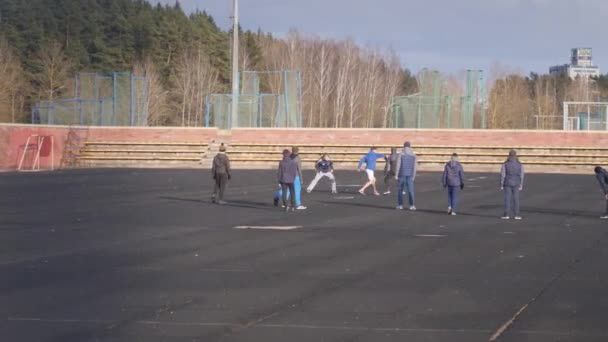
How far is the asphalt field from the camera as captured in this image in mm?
9188

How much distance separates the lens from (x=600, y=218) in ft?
72.2

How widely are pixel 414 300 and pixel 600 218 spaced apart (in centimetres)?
1273

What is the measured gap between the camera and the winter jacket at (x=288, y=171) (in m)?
24.2

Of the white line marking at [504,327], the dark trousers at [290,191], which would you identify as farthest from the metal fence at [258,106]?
the white line marking at [504,327]

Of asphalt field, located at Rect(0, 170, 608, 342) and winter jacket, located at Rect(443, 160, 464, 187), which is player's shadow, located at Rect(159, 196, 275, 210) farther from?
winter jacket, located at Rect(443, 160, 464, 187)

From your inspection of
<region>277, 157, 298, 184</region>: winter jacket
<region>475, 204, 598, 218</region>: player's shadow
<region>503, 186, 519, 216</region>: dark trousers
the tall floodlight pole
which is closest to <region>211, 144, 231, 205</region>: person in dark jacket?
<region>277, 157, 298, 184</region>: winter jacket

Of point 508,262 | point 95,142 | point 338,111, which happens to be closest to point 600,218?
point 508,262

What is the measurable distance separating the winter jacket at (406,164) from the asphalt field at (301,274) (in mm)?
1148

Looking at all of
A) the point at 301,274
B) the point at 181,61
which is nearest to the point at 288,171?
the point at 301,274

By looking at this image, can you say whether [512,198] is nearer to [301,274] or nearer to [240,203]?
[240,203]

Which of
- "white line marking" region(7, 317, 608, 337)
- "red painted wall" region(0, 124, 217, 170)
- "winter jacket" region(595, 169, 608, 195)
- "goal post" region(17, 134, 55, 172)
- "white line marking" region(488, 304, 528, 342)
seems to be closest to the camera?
"white line marking" region(488, 304, 528, 342)

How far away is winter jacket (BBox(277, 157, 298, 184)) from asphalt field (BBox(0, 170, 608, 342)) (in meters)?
0.92

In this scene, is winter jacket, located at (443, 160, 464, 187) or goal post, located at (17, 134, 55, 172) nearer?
winter jacket, located at (443, 160, 464, 187)

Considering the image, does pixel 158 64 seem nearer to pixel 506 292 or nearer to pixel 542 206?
pixel 542 206
